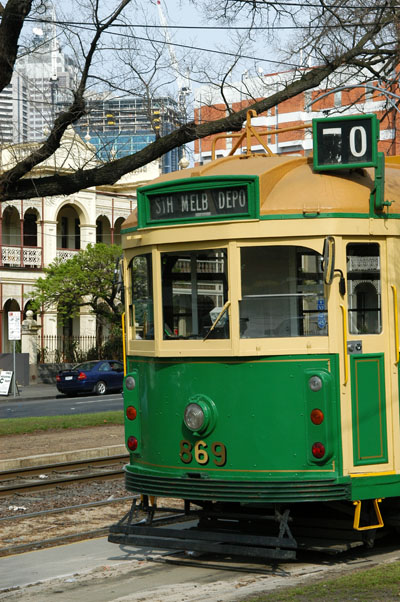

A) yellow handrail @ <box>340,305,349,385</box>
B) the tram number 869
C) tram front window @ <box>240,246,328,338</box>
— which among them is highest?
tram front window @ <box>240,246,328,338</box>

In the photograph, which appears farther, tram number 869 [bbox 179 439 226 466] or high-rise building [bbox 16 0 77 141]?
high-rise building [bbox 16 0 77 141]

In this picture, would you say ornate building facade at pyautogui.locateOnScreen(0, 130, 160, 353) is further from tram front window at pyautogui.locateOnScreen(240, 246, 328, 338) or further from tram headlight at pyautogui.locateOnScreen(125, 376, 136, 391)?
tram front window at pyautogui.locateOnScreen(240, 246, 328, 338)

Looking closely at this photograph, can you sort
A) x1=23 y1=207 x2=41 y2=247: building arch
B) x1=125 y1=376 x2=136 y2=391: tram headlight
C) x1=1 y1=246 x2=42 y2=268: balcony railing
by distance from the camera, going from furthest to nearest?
x1=23 y1=207 x2=41 y2=247: building arch → x1=1 y1=246 x2=42 y2=268: balcony railing → x1=125 y1=376 x2=136 y2=391: tram headlight

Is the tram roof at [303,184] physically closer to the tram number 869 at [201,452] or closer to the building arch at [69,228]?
the tram number 869 at [201,452]

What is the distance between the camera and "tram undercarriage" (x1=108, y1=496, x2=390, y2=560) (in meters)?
8.45

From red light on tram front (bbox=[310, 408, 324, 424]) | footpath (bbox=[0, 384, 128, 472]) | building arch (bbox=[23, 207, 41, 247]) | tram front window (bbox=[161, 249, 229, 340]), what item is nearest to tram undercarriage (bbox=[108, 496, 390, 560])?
red light on tram front (bbox=[310, 408, 324, 424])

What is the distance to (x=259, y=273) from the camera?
855 centimetres

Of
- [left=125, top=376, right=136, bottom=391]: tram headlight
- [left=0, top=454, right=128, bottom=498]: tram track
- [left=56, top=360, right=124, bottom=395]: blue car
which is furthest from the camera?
[left=56, top=360, right=124, bottom=395]: blue car

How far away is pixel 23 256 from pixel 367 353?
42.5 m

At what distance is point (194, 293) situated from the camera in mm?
8898

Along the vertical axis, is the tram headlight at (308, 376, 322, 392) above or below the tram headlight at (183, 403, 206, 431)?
above

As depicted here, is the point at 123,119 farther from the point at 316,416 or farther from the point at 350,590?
the point at 350,590

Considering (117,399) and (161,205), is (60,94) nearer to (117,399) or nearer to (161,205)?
(161,205)

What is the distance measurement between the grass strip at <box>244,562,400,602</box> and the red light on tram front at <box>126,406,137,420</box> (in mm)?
2273
